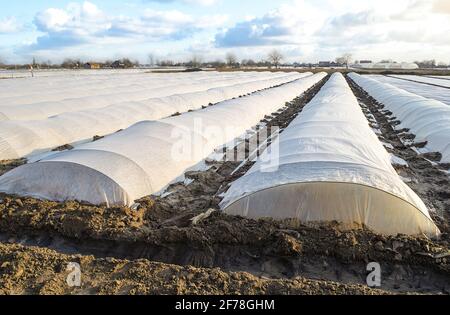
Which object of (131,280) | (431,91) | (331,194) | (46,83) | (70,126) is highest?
(46,83)

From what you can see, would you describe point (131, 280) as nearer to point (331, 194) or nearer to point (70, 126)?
point (331, 194)

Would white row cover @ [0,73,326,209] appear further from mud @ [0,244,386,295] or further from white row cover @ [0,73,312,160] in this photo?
white row cover @ [0,73,312,160]

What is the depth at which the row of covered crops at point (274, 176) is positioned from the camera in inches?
217

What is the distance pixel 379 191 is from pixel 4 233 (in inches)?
220

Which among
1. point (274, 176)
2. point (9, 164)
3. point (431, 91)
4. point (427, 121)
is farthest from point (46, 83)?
point (431, 91)

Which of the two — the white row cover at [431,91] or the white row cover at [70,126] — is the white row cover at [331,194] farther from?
the white row cover at [431,91]

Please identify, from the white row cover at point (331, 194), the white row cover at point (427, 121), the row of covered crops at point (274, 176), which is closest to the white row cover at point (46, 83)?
the row of covered crops at point (274, 176)

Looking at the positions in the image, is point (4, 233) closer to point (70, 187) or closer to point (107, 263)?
point (70, 187)

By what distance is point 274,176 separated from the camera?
602 centimetres

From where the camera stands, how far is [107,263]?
4871 mm

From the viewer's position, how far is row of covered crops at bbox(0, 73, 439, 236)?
5.50 metres

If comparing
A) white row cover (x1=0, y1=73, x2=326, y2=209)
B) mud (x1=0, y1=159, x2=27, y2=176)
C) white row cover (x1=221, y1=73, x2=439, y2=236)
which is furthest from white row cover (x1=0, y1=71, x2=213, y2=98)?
white row cover (x1=221, y1=73, x2=439, y2=236)
